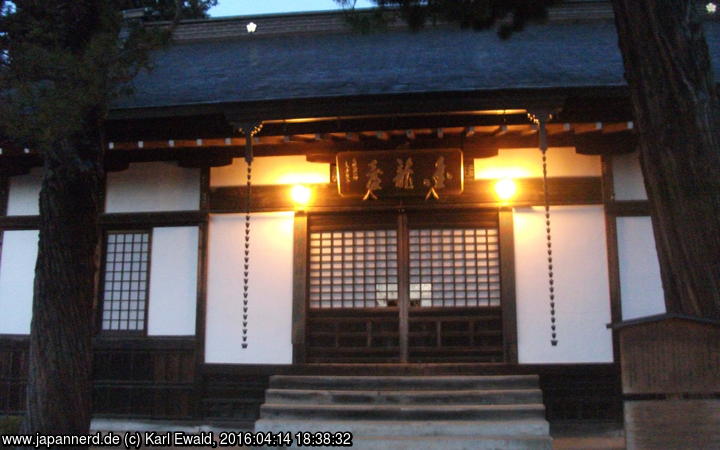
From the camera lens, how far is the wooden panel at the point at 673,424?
4215mm

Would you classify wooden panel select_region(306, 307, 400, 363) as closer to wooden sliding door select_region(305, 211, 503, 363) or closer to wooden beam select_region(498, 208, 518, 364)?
wooden sliding door select_region(305, 211, 503, 363)

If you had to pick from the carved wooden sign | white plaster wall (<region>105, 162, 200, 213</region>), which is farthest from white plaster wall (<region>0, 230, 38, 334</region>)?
the carved wooden sign

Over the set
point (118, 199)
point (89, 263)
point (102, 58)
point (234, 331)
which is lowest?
point (234, 331)

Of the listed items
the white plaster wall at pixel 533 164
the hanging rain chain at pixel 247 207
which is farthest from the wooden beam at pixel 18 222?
the white plaster wall at pixel 533 164

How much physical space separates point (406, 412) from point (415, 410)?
109 millimetres

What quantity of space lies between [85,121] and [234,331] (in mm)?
3456

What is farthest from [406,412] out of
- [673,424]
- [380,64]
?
[380,64]

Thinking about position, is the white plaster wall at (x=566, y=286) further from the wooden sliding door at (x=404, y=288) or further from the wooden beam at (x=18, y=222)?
the wooden beam at (x=18, y=222)

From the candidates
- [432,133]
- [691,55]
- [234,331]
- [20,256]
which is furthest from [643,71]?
[20,256]

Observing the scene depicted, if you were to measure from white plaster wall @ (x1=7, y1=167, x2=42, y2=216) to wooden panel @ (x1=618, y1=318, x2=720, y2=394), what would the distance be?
8.34 meters

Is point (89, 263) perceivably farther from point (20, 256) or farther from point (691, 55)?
point (691, 55)

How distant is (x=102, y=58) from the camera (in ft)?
19.3

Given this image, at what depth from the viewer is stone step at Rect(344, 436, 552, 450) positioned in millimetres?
7008

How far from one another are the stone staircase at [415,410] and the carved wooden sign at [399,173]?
2.42 meters
